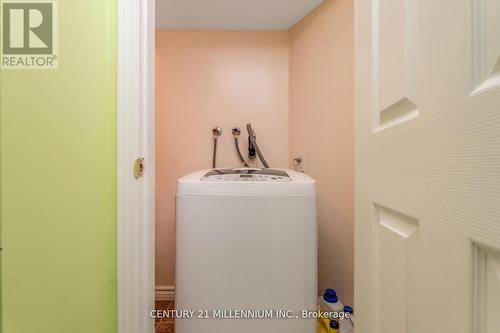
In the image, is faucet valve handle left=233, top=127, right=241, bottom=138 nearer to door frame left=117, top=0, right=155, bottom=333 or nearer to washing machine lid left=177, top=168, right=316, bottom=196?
washing machine lid left=177, top=168, right=316, bottom=196

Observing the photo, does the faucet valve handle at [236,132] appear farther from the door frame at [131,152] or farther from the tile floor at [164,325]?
the tile floor at [164,325]

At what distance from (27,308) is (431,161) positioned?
3.14 feet

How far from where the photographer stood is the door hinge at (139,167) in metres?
0.67

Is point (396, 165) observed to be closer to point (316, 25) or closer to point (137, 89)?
point (137, 89)

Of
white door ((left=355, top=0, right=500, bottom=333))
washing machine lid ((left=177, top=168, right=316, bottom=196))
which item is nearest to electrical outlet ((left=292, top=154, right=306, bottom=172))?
washing machine lid ((left=177, top=168, right=316, bottom=196))

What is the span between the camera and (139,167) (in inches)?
26.8

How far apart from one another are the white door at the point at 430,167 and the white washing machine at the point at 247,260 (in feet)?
1.17

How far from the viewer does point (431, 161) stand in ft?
1.11

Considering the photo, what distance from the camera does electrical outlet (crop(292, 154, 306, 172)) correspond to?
5.03 feet

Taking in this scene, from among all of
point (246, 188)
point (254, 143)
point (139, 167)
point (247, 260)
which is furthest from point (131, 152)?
point (254, 143)

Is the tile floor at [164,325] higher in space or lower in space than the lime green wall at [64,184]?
lower

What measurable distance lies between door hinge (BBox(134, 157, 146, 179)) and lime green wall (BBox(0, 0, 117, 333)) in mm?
65

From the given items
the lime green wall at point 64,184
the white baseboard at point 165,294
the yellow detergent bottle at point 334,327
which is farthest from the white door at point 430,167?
the white baseboard at point 165,294

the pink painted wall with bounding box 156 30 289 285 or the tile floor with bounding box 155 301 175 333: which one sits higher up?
the pink painted wall with bounding box 156 30 289 285
